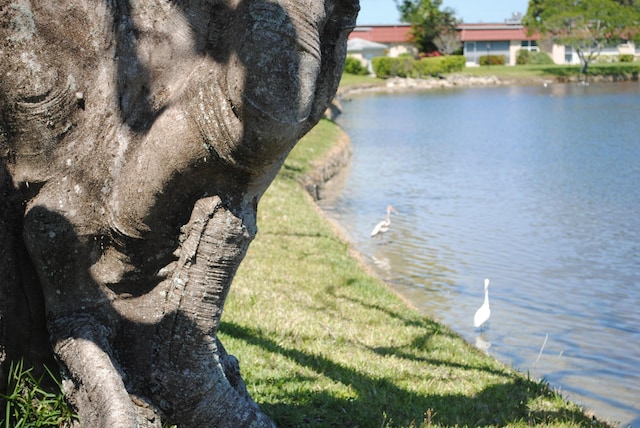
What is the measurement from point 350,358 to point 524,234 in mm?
9417

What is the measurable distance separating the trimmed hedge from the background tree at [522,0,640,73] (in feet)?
28.9

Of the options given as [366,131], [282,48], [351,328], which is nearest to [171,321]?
[282,48]

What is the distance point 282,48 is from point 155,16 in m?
0.82

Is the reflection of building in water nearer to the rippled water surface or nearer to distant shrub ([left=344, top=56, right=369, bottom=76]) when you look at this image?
the rippled water surface

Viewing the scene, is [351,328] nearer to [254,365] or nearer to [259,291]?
[259,291]

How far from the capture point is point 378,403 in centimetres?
576

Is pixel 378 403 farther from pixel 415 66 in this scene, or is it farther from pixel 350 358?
pixel 415 66

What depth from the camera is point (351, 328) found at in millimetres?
8195

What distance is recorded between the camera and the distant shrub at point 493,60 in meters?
88.0

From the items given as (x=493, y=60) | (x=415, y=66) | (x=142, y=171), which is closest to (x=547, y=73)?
(x=415, y=66)

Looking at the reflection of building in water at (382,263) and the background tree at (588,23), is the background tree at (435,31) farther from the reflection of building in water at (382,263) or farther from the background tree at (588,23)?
the reflection of building in water at (382,263)

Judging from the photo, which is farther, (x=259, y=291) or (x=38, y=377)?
(x=259, y=291)

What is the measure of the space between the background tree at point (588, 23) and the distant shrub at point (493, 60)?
9.55 m

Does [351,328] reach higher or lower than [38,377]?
lower
